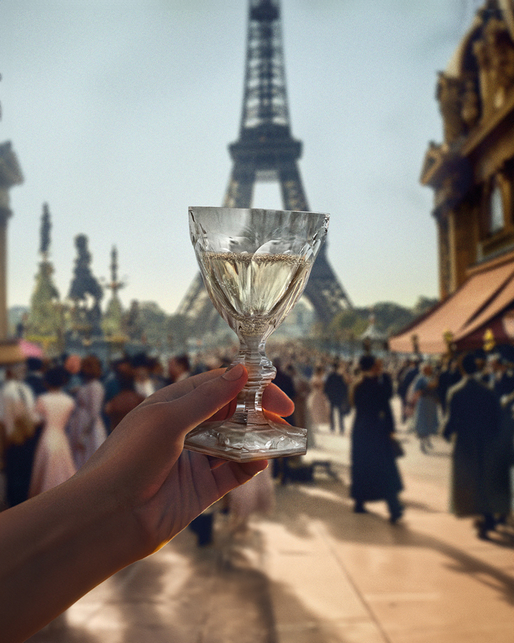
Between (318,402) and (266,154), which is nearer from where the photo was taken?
(318,402)

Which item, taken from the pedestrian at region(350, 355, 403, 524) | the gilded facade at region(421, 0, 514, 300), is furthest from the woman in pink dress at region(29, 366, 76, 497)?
the gilded facade at region(421, 0, 514, 300)

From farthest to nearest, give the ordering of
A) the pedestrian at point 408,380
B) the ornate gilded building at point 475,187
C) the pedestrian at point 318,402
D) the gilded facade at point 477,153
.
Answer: the pedestrian at point 408,380
the pedestrian at point 318,402
the gilded facade at point 477,153
the ornate gilded building at point 475,187

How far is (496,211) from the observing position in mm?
9172

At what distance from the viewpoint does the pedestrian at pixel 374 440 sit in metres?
5.05

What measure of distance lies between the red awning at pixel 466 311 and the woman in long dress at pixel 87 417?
4.25 meters

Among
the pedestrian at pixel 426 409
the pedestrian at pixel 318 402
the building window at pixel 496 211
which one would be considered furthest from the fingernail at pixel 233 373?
the building window at pixel 496 211

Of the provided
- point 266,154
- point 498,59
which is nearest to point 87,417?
point 498,59

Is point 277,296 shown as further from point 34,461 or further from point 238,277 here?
point 34,461

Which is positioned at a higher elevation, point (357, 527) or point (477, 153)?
point (477, 153)

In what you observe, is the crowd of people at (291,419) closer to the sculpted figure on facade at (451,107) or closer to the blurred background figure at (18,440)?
the blurred background figure at (18,440)

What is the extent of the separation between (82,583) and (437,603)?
131 inches

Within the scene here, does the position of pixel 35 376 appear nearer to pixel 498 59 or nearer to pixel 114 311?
pixel 498 59

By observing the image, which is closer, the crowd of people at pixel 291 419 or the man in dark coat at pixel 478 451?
the crowd of people at pixel 291 419

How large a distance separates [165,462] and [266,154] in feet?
105
